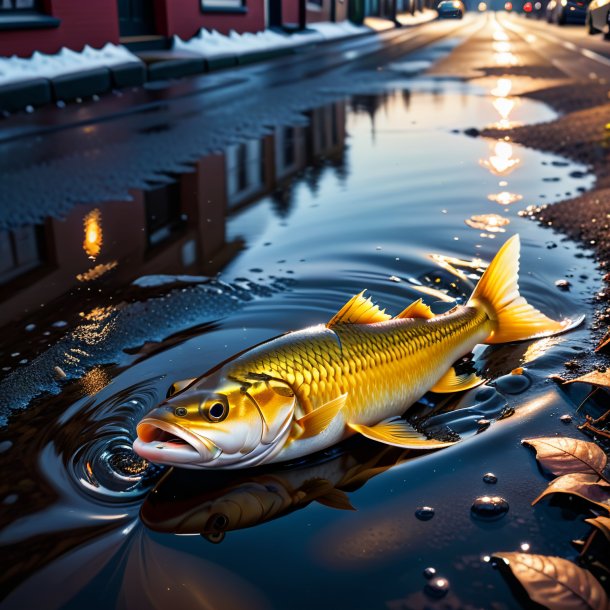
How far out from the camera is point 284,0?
1062 inches

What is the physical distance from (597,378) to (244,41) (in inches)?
802

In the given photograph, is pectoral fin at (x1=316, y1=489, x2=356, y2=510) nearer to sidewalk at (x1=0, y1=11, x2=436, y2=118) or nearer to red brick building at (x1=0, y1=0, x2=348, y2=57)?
sidewalk at (x1=0, y1=11, x2=436, y2=118)

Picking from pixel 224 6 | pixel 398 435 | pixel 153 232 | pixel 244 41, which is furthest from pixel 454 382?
pixel 224 6

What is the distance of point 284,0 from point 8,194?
22.7 metres

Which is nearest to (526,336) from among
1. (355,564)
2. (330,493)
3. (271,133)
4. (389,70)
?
(330,493)

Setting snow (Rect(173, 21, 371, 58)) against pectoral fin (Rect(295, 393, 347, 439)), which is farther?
snow (Rect(173, 21, 371, 58))

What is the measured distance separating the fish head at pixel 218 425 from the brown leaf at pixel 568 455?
88cm

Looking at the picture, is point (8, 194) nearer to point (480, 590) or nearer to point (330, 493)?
point (330, 493)

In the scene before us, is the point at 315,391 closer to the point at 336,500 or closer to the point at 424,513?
the point at 336,500

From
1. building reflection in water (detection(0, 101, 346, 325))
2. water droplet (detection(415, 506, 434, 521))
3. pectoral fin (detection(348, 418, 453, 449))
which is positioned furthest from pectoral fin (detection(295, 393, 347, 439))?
building reflection in water (detection(0, 101, 346, 325))

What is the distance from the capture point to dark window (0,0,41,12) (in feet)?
42.9

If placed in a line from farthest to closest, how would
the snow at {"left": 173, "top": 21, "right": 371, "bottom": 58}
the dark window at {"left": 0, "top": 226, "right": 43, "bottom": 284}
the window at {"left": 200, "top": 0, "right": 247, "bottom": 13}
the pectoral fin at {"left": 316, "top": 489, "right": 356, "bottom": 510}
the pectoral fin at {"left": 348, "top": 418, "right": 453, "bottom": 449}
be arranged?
the window at {"left": 200, "top": 0, "right": 247, "bottom": 13}, the snow at {"left": 173, "top": 21, "right": 371, "bottom": 58}, the dark window at {"left": 0, "top": 226, "right": 43, "bottom": 284}, the pectoral fin at {"left": 348, "top": 418, "right": 453, "bottom": 449}, the pectoral fin at {"left": 316, "top": 489, "right": 356, "bottom": 510}

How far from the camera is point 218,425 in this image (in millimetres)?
2178

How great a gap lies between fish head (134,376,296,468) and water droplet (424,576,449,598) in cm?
62
